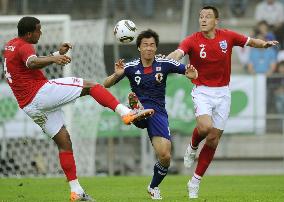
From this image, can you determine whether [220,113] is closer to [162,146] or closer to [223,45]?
[223,45]

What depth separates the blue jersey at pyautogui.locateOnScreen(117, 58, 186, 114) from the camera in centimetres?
Result: 1239

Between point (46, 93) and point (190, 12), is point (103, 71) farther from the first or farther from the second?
point (46, 93)

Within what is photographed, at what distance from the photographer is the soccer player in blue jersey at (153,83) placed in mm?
12320

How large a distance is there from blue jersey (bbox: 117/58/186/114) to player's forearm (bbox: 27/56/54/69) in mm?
1362

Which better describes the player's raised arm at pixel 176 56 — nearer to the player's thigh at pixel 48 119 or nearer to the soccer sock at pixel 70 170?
the player's thigh at pixel 48 119

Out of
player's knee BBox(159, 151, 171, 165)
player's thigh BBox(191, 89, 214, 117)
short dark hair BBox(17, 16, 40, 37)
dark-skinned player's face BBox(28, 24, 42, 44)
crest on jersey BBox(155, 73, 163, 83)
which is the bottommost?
player's knee BBox(159, 151, 171, 165)

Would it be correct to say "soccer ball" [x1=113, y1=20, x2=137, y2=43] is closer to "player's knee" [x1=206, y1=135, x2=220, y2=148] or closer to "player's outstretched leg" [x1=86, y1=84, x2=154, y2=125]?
"player's outstretched leg" [x1=86, y1=84, x2=154, y2=125]

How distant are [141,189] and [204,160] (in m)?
2.60

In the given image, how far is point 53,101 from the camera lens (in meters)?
11.7

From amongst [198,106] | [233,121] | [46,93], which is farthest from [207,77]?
[233,121]

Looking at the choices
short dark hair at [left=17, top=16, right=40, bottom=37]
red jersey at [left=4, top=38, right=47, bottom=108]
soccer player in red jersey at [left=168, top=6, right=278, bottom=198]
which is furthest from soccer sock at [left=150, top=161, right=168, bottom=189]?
short dark hair at [left=17, top=16, right=40, bottom=37]

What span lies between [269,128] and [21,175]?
6062mm

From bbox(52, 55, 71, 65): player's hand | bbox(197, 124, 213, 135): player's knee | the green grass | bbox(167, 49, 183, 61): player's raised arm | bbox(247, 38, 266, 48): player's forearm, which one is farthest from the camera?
bbox(247, 38, 266, 48): player's forearm

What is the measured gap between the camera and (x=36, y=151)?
21875 mm
